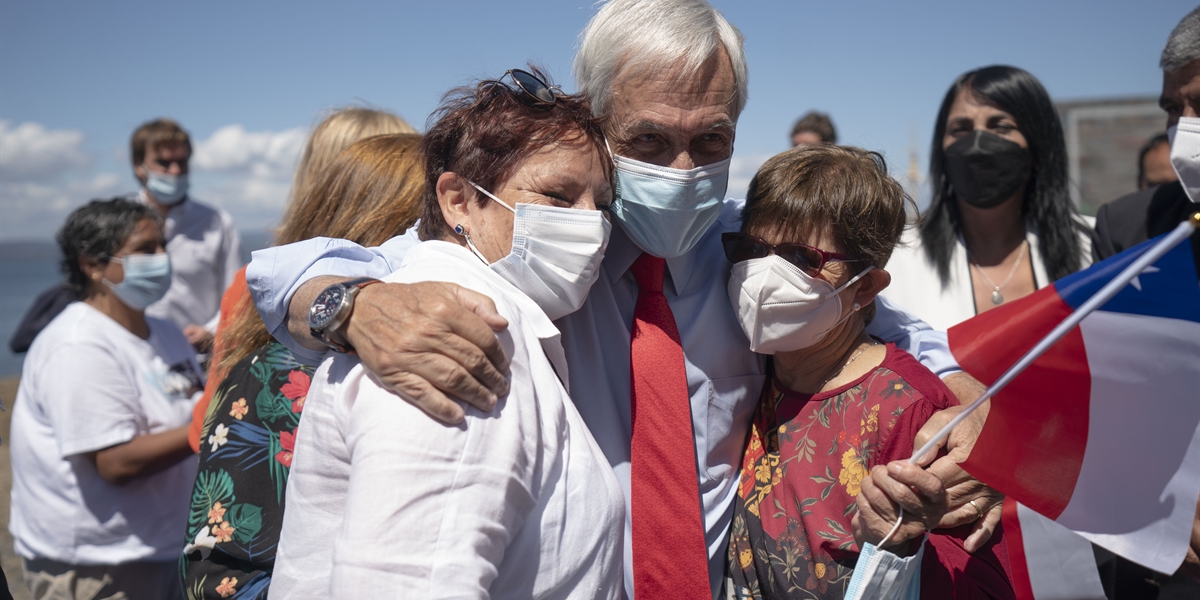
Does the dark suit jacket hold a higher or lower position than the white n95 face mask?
lower

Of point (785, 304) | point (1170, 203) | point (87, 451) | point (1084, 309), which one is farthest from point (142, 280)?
point (1170, 203)

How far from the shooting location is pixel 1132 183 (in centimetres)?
1806

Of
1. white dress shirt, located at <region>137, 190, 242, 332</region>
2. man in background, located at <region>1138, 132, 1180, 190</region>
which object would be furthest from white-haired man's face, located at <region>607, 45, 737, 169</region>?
man in background, located at <region>1138, 132, 1180, 190</region>

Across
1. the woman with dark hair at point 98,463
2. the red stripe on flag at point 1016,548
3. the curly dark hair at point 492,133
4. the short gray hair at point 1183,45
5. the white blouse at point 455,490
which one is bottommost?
the woman with dark hair at point 98,463

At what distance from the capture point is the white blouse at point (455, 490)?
133 centimetres

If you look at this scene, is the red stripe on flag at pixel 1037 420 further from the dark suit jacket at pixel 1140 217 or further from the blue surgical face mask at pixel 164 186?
the blue surgical face mask at pixel 164 186

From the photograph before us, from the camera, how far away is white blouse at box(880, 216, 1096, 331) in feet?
11.9

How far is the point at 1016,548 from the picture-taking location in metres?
2.02

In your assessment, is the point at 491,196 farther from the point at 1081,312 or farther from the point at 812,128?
the point at 812,128

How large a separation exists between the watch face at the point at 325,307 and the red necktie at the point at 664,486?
832 millimetres

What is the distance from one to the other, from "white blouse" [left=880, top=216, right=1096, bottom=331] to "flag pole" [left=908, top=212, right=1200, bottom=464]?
1.80 m

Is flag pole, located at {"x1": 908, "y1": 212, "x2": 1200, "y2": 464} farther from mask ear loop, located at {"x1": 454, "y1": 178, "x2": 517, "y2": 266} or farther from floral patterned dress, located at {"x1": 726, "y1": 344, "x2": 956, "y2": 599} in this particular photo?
mask ear loop, located at {"x1": 454, "y1": 178, "x2": 517, "y2": 266}

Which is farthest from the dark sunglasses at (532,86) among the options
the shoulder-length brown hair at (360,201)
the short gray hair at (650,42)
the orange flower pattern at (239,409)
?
the orange flower pattern at (239,409)

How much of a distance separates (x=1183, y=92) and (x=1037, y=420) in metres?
1.99
